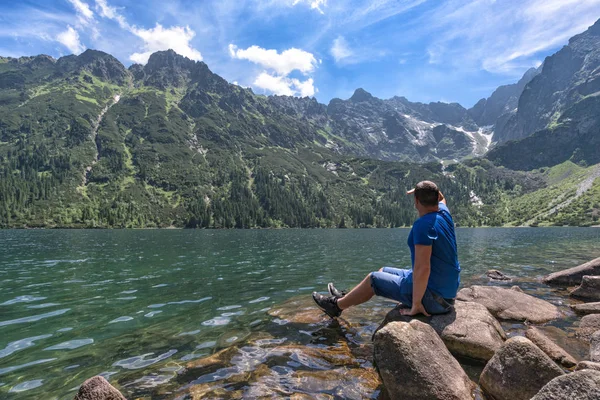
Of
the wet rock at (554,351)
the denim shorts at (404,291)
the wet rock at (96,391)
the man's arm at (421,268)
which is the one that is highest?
the man's arm at (421,268)

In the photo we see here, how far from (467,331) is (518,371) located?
269 centimetres

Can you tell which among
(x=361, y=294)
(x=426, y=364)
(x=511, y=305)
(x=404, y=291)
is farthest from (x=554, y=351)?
(x=511, y=305)

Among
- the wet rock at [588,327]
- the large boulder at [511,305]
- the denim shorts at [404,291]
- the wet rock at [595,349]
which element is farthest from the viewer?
the large boulder at [511,305]

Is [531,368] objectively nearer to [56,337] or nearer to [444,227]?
[444,227]

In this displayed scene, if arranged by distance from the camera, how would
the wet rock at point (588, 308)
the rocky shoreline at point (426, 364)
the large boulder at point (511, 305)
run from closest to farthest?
the rocky shoreline at point (426, 364)
the large boulder at point (511, 305)
the wet rock at point (588, 308)

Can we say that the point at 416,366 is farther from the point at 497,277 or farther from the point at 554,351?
the point at 497,277

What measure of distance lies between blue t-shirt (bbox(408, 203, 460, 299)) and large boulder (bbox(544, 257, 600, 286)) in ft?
56.4

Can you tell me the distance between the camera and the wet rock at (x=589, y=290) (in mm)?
16859

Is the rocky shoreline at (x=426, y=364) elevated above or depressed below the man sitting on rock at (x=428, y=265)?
below

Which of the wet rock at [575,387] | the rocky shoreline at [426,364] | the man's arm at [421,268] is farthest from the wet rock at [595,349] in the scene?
the wet rock at [575,387]

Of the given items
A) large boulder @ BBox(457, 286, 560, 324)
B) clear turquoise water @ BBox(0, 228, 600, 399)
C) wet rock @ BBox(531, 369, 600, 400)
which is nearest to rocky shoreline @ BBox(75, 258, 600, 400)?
wet rock @ BBox(531, 369, 600, 400)

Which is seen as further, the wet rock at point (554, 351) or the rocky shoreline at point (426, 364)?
the wet rock at point (554, 351)

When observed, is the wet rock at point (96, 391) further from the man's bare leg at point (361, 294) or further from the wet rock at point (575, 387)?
the man's bare leg at point (361, 294)

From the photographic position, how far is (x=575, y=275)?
21.0 meters
